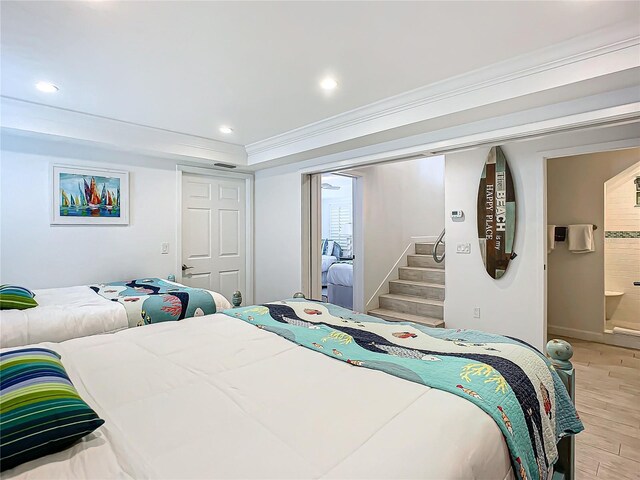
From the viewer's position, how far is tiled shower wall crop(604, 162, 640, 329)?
167 inches

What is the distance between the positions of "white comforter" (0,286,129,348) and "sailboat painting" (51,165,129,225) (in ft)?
3.37

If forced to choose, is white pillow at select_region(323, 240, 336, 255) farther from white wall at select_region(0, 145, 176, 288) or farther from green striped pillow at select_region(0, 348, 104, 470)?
green striped pillow at select_region(0, 348, 104, 470)

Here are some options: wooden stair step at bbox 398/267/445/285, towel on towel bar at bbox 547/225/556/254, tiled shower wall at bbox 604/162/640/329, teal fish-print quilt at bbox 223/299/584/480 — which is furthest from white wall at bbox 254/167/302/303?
tiled shower wall at bbox 604/162/640/329

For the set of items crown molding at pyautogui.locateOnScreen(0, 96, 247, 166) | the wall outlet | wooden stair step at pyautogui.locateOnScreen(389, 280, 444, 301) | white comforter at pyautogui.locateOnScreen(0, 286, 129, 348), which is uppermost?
crown molding at pyautogui.locateOnScreen(0, 96, 247, 166)

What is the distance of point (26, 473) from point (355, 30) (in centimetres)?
222

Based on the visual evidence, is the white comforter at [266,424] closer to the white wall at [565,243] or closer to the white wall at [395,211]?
the white wall at [395,211]

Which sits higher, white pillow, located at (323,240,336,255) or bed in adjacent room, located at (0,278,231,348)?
white pillow, located at (323,240,336,255)

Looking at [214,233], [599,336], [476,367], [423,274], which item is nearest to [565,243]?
[599,336]

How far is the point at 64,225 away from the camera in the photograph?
3459 mm

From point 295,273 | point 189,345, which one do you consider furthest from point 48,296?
point 295,273

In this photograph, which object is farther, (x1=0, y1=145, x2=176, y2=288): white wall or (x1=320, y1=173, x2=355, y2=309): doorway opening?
(x1=320, y1=173, x2=355, y2=309): doorway opening

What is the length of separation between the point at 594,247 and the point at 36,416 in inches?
212

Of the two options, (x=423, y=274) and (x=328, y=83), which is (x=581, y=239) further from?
(x=328, y=83)

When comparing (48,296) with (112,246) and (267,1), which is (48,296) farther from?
(267,1)
